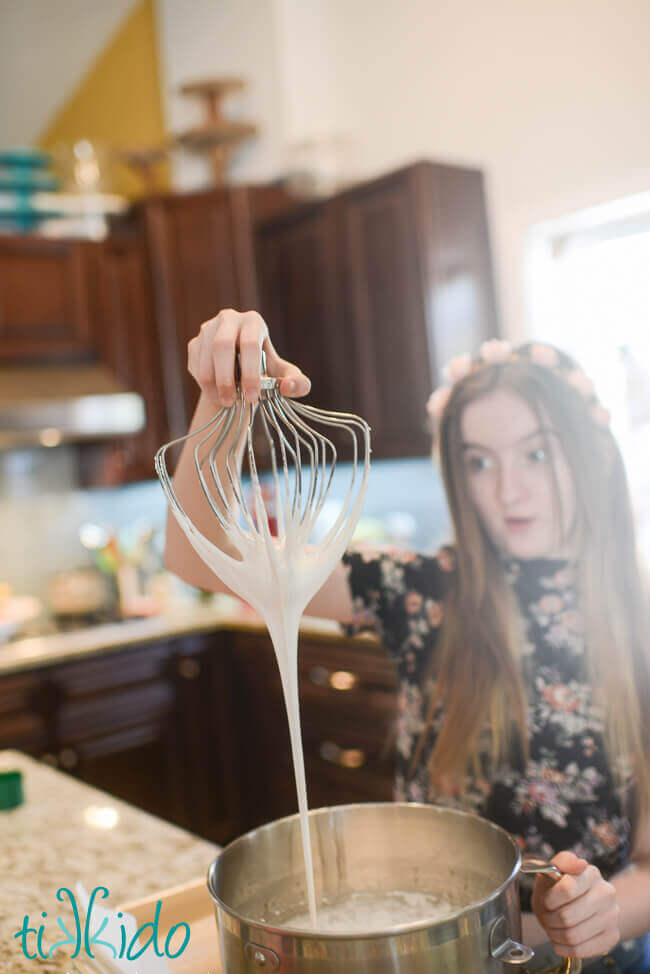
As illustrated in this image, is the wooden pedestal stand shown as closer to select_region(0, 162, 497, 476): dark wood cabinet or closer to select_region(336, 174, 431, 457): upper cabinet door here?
select_region(0, 162, 497, 476): dark wood cabinet

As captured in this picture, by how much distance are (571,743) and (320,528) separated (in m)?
1.54

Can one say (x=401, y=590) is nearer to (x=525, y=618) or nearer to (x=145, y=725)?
(x=525, y=618)

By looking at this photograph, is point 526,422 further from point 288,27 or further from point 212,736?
point 288,27

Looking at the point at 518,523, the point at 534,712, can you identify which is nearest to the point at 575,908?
the point at 534,712

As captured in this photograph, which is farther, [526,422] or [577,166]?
[577,166]

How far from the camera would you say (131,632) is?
8.65 ft

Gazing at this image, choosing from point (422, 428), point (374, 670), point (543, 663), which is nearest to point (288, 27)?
point (422, 428)

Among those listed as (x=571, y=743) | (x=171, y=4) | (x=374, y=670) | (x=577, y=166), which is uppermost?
(x=171, y=4)

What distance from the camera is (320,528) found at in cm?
256

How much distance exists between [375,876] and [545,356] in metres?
0.69

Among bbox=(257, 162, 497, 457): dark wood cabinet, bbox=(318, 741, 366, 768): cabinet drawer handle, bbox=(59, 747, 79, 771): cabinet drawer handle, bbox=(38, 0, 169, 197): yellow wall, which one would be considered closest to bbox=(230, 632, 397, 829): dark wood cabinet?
bbox=(318, 741, 366, 768): cabinet drawer handle

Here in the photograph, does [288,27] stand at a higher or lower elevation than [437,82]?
higher

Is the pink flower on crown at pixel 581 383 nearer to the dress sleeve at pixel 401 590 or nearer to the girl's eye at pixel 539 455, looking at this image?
the girl's eye at pixel 539 455

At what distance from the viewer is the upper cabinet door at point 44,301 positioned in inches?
110
